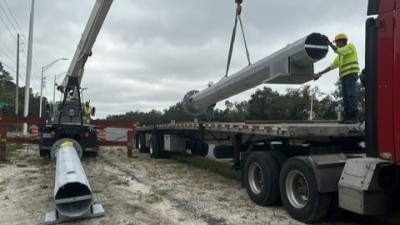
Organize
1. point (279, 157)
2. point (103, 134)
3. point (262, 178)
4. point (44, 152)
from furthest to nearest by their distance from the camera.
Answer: point (103, 134), point (44, 152), point (262, 178), point (279, 157)

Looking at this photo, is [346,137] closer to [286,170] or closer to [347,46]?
[286,170]

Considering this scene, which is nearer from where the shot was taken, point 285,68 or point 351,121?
point 351,121

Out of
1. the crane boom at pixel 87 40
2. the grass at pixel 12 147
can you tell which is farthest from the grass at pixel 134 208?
the grass at pixel 12 147

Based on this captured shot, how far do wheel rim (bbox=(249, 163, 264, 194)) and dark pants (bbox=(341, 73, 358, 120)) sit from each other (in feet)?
6.01

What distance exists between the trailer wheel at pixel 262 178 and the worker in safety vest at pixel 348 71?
1.61m

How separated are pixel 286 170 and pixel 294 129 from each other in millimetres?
657

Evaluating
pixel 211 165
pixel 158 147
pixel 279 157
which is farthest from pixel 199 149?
pixel 279 157

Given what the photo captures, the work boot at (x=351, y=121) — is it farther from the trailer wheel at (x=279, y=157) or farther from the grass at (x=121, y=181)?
the grass at (x=121, y=181)

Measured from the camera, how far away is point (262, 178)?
816 centimetres

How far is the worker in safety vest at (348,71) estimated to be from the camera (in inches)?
330

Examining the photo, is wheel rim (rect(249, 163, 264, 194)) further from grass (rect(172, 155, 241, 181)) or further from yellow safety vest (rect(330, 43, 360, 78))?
grass (rect(172, 155, 241, 181))

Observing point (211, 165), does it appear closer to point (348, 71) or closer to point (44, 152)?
point (44, 152)

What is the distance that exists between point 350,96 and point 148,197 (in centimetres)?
410

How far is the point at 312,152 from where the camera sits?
7.09 meters
